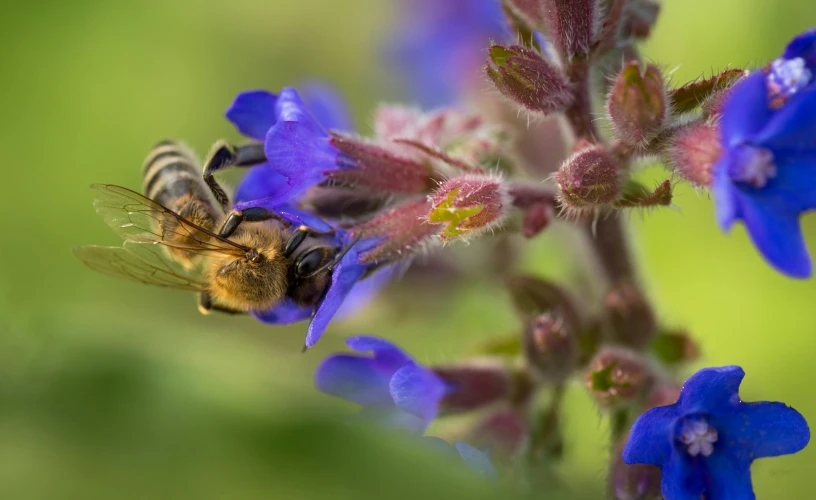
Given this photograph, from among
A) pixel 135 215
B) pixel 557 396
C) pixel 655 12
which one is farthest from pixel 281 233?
pixel 655 12

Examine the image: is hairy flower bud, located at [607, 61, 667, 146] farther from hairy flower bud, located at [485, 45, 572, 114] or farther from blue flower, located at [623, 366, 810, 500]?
blue flower, located at [623, 366, 810, 500]

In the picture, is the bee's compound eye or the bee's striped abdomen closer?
the bee's compound eye

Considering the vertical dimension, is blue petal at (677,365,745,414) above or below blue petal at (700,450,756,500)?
above

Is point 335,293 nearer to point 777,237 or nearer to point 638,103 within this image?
point 638,103

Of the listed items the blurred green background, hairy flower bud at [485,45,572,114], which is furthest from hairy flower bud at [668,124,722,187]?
hairy flower bud at [485,45,572,114]

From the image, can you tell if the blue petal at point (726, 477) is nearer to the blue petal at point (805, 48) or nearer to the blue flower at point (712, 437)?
the blue flower at point (712, 437)

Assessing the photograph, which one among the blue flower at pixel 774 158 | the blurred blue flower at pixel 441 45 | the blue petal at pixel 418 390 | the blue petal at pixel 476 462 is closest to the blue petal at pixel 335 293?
the blue petal at pixel 418 390
